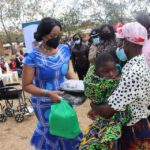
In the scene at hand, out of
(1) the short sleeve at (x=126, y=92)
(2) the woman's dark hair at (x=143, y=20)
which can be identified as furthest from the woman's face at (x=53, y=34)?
(1) the short sleeve at (x=126, y=92)

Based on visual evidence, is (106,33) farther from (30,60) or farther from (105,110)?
(105,110)

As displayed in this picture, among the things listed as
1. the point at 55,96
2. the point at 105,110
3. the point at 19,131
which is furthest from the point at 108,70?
the point at 19,131

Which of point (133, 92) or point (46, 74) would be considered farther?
point (46, 74)

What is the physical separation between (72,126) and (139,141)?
618 mm

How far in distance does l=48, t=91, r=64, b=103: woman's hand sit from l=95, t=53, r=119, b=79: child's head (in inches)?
25.8

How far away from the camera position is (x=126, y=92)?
6.02 feet

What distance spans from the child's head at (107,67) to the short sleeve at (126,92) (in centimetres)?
12

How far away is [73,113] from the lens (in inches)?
97.3

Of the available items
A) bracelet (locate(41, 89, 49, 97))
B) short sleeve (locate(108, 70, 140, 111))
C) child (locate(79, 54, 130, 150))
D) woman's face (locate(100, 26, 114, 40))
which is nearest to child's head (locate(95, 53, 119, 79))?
child (locate(79, 54, 130, 150))

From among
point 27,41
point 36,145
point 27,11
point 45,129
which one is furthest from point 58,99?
point 27,11

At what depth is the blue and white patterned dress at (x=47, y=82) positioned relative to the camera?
8.87 ft

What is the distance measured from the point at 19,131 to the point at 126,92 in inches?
158

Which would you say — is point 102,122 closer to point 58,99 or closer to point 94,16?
point 58,99

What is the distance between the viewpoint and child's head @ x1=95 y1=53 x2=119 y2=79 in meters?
1.96
